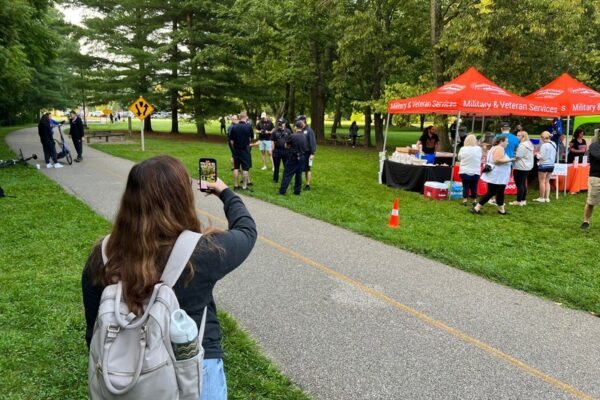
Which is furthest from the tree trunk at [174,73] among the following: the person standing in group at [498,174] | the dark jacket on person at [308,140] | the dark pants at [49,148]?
the person standing in group at [498,174]

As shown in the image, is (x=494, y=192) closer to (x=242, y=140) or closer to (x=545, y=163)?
(x=545, y=163)

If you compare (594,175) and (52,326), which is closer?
(52,326)

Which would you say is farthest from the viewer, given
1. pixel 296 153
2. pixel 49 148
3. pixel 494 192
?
pixel 49 148

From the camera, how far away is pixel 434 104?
12.1 meters

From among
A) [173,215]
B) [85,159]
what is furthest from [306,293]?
[85,159]

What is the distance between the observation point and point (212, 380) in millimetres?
1997

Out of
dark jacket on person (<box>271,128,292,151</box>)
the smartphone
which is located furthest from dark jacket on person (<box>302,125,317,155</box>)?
the smartphone

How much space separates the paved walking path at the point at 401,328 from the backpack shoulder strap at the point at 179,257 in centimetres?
209

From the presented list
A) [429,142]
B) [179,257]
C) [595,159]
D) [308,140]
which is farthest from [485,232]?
[179,257]

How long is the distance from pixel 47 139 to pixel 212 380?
595 inches

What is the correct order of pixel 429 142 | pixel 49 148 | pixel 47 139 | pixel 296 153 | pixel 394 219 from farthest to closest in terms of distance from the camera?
pixel 49 148
pixel 47 139
pixel 429 142
pixel 296 153
pixel 394 219

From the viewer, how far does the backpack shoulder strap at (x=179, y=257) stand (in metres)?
1.73

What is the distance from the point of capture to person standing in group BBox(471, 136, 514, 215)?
31.7ft

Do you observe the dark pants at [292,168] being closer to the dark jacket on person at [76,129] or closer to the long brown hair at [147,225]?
the dark jacket on person at [76,129]
